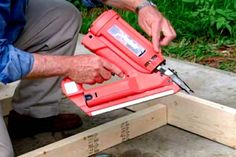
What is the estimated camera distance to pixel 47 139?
301 centimetres

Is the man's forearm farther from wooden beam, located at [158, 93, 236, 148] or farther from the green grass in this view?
the green grass

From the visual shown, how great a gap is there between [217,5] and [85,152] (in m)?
2.49

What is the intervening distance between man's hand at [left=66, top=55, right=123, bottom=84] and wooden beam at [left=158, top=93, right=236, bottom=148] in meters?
0.68

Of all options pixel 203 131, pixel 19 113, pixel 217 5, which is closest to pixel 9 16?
pixel 19 113

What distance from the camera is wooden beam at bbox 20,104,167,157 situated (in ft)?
8.71

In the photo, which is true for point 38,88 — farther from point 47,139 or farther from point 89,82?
point 89,82

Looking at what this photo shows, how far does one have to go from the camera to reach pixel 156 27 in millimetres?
2572

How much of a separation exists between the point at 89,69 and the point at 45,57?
187 mm

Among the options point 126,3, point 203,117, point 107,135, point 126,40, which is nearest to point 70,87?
point 126,40

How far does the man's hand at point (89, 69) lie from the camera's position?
2393 millimetres

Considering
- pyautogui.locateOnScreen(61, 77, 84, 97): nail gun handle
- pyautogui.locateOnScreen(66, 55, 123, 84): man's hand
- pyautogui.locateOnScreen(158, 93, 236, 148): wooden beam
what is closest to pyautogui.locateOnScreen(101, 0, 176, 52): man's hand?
pyautogui.locateOnScreen(66, 55, 123, 84): man's hand

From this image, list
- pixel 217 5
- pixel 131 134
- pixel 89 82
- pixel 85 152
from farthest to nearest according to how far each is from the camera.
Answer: pixel 217 5 → pixel 131 134 → pixel 85 152 → pixel 89 82

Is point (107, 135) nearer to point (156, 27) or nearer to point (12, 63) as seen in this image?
point (156, 27)

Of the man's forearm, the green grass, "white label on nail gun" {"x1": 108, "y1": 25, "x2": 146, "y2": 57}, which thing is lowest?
the green grass
